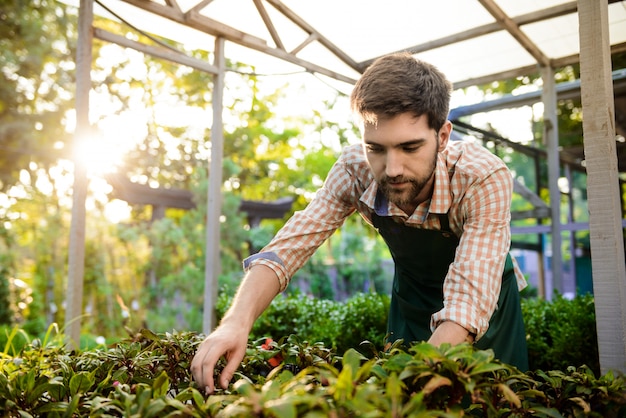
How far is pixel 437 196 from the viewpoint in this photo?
1.70m

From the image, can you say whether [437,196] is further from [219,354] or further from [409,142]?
[219,354]

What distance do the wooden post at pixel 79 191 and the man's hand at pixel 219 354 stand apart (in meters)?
2.10

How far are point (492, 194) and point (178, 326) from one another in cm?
728

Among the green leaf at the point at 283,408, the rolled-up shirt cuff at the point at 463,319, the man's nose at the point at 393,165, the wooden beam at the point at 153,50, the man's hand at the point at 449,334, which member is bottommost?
the green leaf at the point at 283,408

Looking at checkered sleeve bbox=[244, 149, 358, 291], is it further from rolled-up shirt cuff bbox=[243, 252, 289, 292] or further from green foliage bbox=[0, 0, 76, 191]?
green foliage bbox=[0, 0, 76, 191]

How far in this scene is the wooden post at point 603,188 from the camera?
5.07 ft

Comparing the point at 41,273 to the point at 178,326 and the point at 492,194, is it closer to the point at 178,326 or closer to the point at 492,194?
the point at 178,326

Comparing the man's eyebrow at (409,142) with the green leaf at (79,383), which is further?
the man's eyebrow at (409,142)

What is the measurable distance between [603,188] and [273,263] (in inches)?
39.1

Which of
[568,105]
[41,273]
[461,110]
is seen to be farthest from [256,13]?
[41,273]

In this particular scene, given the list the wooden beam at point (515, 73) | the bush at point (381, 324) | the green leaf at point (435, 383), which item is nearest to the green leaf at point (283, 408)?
the green leaf at point (435, 383)

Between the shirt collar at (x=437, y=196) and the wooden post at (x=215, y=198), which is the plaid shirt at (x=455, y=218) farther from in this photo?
the wooden post at (x=215, y=198)

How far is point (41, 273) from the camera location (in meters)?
9.98

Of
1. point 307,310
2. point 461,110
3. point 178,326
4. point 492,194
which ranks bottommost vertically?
point 178,326
